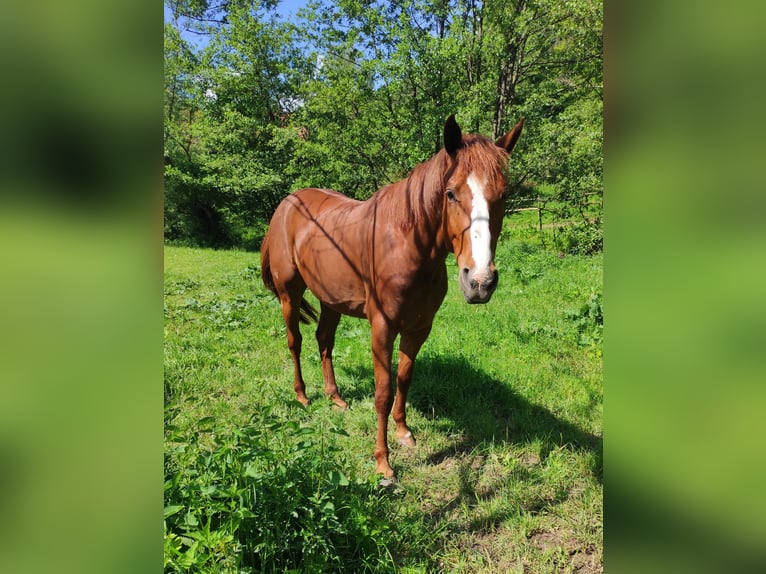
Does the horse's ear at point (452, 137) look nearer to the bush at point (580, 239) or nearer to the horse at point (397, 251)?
the horse at point (397, 251)

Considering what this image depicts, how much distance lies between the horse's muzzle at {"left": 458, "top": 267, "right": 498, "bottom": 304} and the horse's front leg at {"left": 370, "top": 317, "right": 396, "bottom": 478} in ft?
3.05

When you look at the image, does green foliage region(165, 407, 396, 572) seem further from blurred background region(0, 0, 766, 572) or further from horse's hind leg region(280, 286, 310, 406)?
horse's hind leg region(280, 286, 310, 406)

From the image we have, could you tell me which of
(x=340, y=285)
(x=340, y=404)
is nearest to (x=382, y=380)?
(x=340, y=285)

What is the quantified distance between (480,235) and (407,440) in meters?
1.84

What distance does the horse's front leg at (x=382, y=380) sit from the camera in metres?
2.65

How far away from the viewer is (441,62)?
10023 millimetres

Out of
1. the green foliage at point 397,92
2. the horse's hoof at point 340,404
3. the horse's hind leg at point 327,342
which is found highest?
the green foliage at point 397,92

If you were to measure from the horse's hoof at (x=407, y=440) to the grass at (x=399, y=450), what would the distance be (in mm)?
61

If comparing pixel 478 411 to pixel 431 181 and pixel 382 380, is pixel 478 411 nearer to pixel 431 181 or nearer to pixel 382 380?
pixel 382 380

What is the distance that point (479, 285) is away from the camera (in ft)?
5.93
